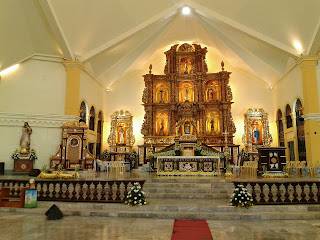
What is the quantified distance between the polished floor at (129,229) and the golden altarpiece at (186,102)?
1027cm

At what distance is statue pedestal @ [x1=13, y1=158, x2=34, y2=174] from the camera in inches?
448

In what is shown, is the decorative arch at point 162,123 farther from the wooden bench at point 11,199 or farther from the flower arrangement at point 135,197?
the wooden bench at point 11,199

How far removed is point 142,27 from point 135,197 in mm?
9402

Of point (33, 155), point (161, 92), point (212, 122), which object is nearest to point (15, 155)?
point (33, 155)

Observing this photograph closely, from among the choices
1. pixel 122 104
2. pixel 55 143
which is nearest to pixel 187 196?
pixel 55 143

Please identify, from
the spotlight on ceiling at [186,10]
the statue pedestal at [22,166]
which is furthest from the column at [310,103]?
the statue pedestal at [22,166]

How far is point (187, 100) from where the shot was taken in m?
16.8

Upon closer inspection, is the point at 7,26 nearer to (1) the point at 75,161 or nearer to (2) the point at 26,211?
(1) the point at 75,161

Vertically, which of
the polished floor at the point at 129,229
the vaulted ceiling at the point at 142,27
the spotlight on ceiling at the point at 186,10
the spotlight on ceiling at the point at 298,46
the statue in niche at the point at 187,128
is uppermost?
the spotlight on ceiling at the point at 186,10

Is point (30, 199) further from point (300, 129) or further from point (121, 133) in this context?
point (300, 129)

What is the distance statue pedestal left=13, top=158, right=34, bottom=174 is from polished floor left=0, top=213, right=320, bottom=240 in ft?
18.0

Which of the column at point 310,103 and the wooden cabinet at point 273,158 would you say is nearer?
the wooden cabinet at point 273,158

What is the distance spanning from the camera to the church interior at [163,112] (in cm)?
674

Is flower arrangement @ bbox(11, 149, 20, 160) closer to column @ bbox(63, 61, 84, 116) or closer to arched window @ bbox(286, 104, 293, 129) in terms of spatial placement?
column @ bbox(63, 61, 84, 116)
